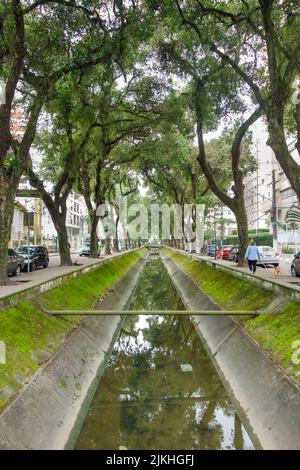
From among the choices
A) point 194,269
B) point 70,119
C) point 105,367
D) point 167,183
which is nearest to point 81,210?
point 167,183

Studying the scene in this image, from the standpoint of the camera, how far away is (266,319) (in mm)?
12984

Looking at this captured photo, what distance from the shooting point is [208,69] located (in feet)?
65.3

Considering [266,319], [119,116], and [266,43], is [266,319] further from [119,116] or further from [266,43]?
[119,116]

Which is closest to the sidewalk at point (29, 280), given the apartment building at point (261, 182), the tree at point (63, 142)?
the tree at point (63, 142)

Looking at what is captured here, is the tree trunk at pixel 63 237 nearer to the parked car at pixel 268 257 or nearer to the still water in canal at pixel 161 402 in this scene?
the still water in canal at pixel 161 402

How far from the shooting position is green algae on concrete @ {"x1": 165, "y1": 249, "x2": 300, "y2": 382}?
10.2 meters

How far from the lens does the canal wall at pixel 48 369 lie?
756 cm

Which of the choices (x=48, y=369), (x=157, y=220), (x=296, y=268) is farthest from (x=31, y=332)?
(x=157, y=220)

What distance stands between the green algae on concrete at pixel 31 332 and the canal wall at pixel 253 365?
4.41 meters

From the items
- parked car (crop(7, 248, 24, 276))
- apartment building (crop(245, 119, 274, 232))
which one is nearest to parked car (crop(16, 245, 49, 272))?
parked car (crop(7, 248, 24, 276))

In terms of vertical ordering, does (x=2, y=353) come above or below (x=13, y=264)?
below

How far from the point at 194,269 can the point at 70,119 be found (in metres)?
14.5

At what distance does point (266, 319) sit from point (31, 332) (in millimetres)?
6403

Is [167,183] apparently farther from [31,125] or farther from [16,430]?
[16,430]
